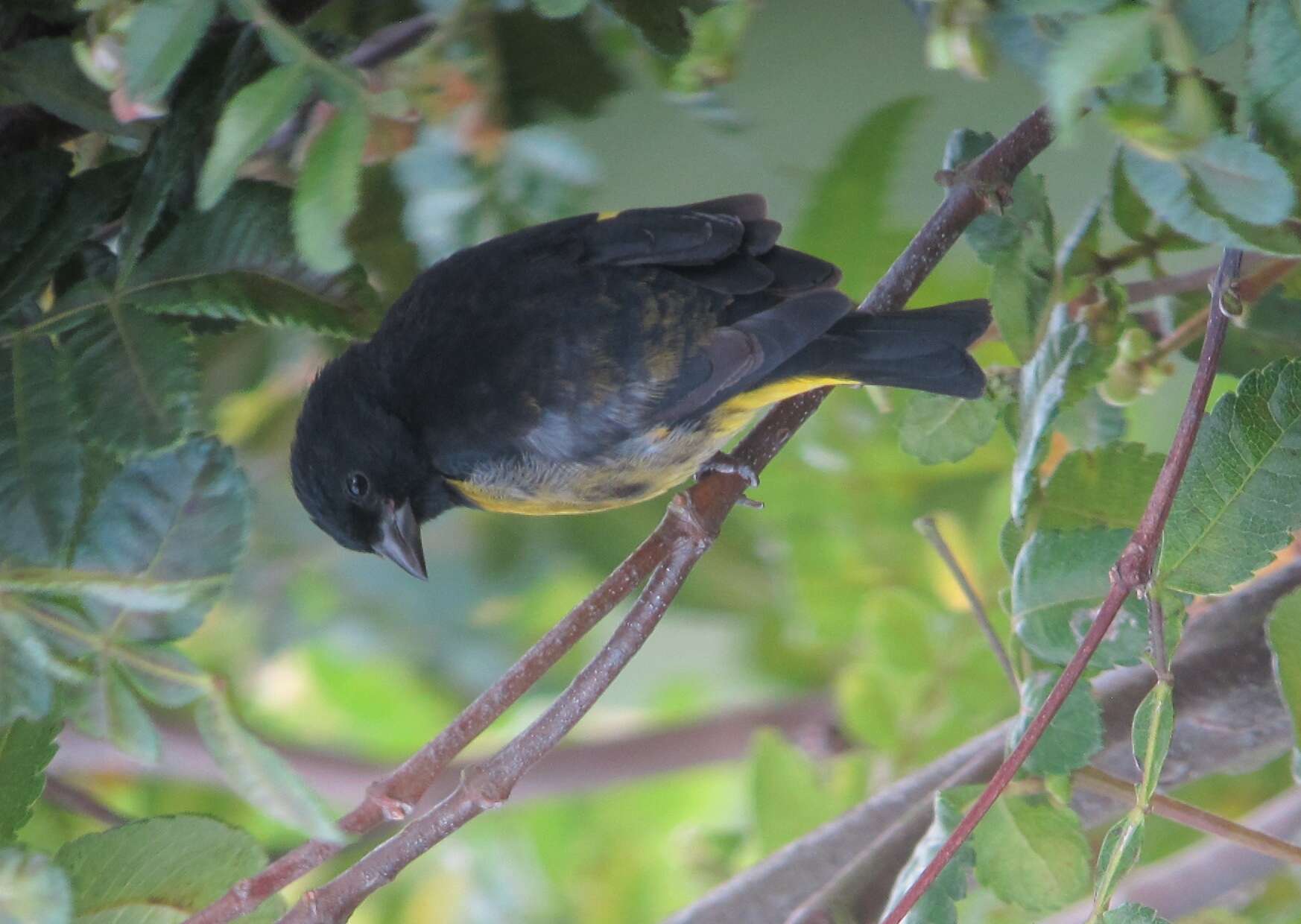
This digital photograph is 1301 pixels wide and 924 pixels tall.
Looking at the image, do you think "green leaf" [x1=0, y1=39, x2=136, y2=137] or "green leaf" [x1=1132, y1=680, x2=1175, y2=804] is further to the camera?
"green leaf" [x1=0, y1=39, x2=136, y2=137]

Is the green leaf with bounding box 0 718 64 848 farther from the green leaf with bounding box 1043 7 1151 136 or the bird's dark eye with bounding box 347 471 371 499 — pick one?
the green leaf with bounding box 1043 7 1151 136

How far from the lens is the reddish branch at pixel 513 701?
0.69 metres

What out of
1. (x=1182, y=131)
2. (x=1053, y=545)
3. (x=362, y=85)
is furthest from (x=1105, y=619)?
(x=362, y=85)

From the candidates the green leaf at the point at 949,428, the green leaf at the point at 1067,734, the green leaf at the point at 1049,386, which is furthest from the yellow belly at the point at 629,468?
the green leaf at the point at 1067,734

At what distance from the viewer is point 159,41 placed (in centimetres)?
58

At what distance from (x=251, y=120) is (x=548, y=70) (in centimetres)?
46

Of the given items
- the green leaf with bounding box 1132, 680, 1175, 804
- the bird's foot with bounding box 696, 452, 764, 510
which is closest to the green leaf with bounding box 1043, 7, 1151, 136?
the green leaf with bounding box 1132, 680, 1175, 804

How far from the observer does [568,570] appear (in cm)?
179

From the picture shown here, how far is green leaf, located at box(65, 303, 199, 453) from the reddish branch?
23 centimetres

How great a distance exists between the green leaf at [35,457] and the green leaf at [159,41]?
0.20 meters

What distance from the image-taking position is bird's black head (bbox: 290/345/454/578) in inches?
42.9

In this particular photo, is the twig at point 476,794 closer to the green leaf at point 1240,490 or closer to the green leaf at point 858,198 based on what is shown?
the green leaf at point 1240,490

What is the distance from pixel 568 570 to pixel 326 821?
1252 mm

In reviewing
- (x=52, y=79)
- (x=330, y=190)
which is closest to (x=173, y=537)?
(x=330, y=190)
